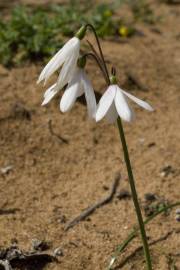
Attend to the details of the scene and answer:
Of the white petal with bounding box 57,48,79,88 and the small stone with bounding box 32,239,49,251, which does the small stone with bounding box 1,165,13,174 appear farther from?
the white petal with bounding box 57,48,79,88

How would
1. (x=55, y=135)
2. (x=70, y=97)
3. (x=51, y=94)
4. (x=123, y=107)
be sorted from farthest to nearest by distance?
(x=55, y=135) < (x=51, y=94) < (x=70, y=97) < (x=123, y=107)

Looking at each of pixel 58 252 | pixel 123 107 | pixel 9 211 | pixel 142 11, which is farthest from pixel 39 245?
pixel 142 11

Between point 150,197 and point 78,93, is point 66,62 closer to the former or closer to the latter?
point 78,93

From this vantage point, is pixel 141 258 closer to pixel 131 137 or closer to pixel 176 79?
pixel 131 137

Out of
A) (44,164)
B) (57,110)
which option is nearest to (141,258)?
(44,164)

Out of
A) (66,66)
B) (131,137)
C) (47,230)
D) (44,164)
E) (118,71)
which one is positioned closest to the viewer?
(66,66)

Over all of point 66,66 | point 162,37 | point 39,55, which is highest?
point 66,66

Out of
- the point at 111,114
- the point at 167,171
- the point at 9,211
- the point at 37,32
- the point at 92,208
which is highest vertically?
the point at 111,114

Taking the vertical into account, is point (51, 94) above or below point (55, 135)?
above
